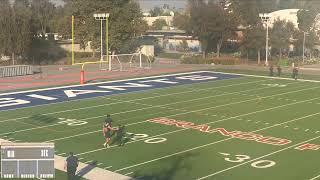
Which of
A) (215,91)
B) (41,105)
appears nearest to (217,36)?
(215,91)

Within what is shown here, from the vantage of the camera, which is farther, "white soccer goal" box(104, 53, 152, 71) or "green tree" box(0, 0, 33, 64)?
"green tree" box(0, 0, 33, 64)

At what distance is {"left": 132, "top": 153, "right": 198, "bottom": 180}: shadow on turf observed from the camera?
626 inches

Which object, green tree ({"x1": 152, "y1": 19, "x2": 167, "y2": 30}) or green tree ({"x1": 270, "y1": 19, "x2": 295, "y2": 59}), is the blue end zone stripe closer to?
green tree ({"x1": 270, "y1": 19, "x2": 295, "y2": 59})

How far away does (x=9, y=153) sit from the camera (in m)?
12.5

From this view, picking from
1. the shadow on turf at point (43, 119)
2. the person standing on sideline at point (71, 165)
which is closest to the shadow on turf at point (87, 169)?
the person standing on sideline at point (71, 165)

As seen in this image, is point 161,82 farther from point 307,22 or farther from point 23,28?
point 307,22

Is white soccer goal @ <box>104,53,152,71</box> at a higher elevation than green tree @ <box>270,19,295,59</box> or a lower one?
lower

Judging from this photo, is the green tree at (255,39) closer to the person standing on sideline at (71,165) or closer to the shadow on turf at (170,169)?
the shadow on turf at (170,169)

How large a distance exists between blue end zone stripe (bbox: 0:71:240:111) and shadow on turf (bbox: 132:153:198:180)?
44.8ft

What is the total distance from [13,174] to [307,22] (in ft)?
198

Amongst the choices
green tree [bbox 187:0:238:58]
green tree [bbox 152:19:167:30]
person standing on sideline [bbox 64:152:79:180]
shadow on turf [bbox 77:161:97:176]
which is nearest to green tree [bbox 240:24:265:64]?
green tree [bbox 187:0:238:58]
